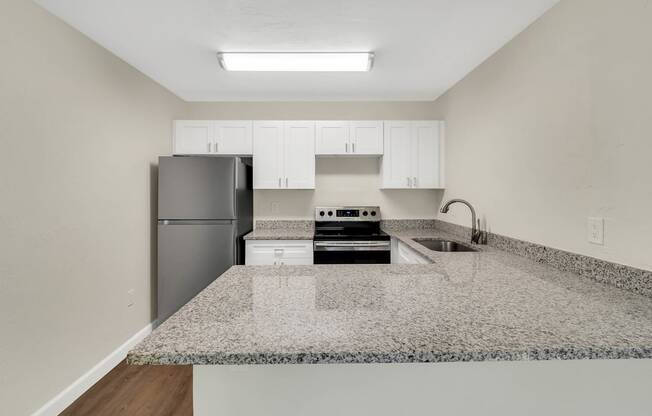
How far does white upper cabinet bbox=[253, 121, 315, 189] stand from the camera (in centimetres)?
337

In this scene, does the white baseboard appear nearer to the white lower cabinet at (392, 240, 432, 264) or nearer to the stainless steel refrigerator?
the stainless steel refrigerator

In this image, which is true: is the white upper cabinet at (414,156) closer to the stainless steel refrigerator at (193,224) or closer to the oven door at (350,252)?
the oven door at (350,252)

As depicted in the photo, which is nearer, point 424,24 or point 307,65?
point 424,24

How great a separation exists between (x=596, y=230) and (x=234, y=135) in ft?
10.2

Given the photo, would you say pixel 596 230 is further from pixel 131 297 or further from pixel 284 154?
pixel 131 297

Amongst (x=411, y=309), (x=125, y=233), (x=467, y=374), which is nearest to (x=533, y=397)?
(x=467, y=374)

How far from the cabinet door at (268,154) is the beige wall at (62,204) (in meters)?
1.09

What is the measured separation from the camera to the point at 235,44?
2.27m

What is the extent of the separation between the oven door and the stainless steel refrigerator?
0.84 m

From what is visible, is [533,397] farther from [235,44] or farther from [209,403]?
[235,44]

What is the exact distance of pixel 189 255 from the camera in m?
2.90

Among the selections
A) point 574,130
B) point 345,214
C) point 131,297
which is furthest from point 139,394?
point 574,130

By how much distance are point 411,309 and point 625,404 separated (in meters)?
0.69

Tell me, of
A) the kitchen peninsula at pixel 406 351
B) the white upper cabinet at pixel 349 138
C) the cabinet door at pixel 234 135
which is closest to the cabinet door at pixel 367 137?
the white upper cabinet at pixel 349 138
